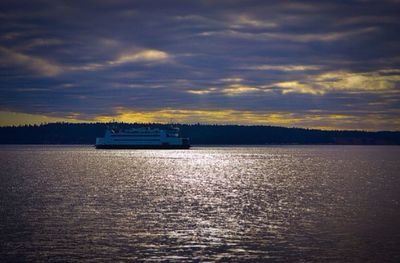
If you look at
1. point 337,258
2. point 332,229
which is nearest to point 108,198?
point 332,229

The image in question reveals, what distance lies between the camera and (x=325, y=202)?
53656mm

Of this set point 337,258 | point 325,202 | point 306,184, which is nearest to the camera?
point 337,258

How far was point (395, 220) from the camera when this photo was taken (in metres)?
40.4

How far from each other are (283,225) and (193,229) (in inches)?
273

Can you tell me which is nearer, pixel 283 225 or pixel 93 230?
pixel 93 230

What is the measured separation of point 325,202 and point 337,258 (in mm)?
25984

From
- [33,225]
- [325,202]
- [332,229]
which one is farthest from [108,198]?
[332,229]

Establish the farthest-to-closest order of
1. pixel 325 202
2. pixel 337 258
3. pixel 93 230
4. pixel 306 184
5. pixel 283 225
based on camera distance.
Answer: pixel 306 184 < pixel 325 202 < pixel 283 225 < pixel 93 230 < pixel 337 258

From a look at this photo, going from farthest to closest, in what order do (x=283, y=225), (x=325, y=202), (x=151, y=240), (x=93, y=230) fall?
1. (x=325, y=202)
2. (x=283, y=225)
3. (x=93, y=230)
4. (x=151, y=240)

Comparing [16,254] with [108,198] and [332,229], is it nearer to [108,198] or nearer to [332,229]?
[332,229]

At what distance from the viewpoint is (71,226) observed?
3719 cm

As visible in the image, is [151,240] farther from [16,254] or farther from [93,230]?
[16,254]

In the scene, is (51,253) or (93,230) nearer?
(51,253)

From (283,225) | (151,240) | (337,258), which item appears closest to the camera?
(337,258)
